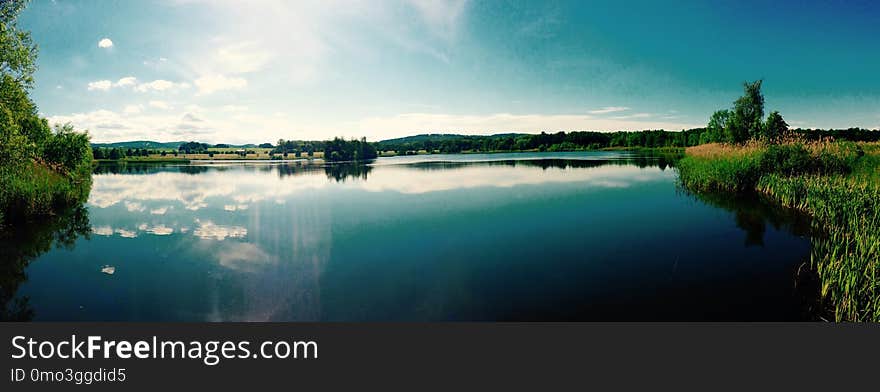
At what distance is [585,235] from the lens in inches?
438

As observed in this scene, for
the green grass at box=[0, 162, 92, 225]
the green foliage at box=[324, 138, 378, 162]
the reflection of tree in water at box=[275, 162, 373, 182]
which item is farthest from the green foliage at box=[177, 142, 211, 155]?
the green grass at box=[0, 162, 92, 225]

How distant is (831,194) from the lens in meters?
12.2

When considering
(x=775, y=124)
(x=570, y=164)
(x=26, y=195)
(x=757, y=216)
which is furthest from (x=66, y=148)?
(x=775, y=124)

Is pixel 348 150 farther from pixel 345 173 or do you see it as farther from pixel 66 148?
pixel 66 148

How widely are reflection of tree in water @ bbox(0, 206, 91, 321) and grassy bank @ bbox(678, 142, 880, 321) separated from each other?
1349 cm

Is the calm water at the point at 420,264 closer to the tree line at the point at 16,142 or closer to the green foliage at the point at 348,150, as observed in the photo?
the tree line at the point at 16,142

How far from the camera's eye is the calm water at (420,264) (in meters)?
6.41

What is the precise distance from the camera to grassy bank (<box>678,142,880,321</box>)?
19.8 feet

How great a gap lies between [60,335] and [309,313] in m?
3.60

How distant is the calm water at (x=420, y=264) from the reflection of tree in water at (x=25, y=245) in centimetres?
5

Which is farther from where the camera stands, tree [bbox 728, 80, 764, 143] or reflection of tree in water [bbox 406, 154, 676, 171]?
tree [bbox 728, 80, 764, 143]

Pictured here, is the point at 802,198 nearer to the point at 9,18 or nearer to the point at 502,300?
the point at 502,300

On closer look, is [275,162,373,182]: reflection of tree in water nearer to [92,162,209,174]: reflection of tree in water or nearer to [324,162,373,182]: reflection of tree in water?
[324,162,373,182]: reflection of tree in water

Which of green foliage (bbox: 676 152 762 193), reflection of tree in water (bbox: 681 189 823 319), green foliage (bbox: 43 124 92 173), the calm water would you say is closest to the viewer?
the calm water
